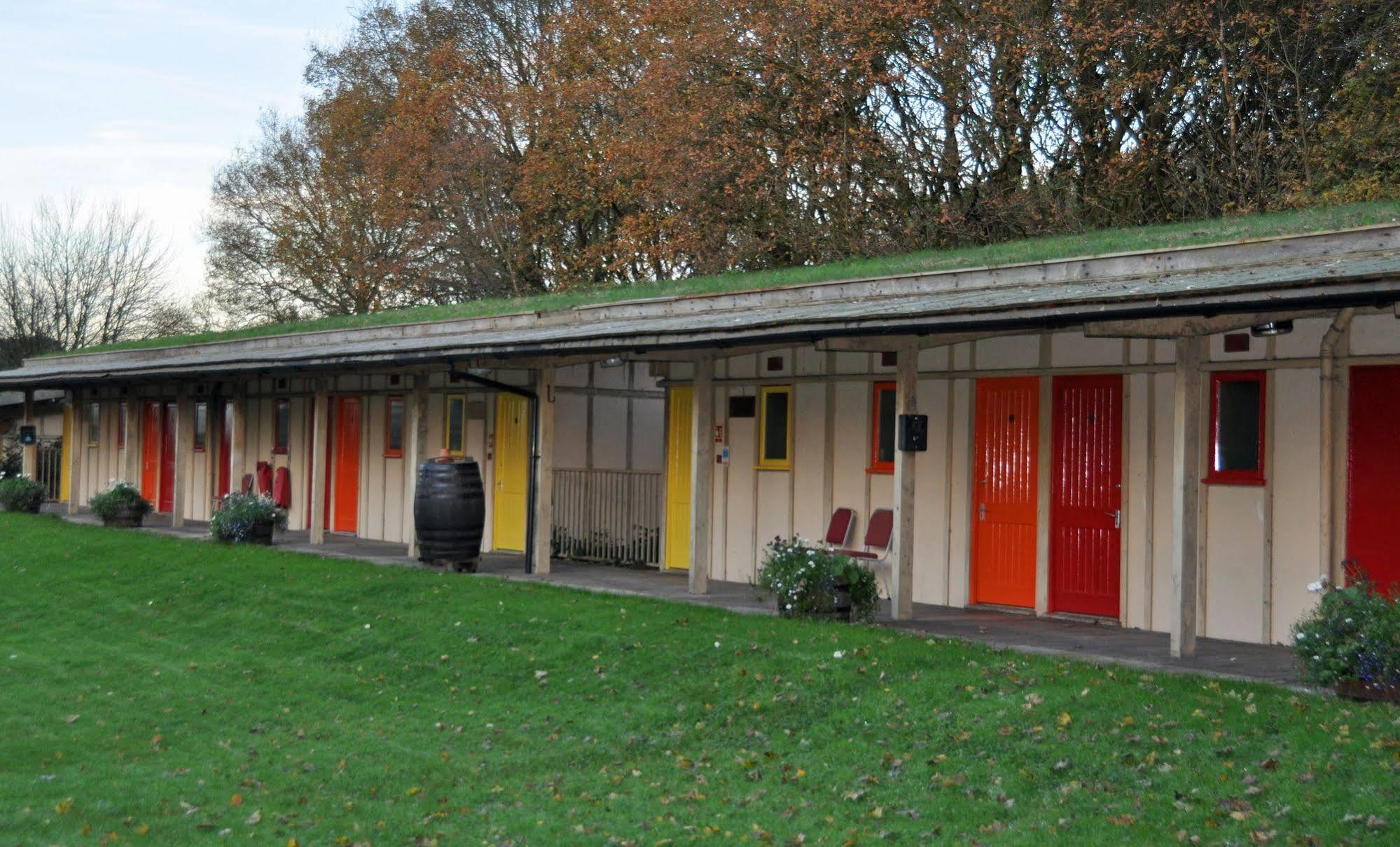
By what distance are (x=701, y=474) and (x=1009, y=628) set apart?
3561mm

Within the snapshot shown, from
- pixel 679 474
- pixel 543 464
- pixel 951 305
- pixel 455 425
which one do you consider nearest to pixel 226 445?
pixel 455 425

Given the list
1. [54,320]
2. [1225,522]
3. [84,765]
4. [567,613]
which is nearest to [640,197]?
[567,613]

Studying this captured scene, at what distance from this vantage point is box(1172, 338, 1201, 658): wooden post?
9.57 m

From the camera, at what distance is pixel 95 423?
2836 cm

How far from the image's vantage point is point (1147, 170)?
71.5ft

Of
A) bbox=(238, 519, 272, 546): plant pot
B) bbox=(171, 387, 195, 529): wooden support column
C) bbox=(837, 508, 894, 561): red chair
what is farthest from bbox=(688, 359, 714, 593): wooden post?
bbox=(171, 387, 195, 529): wooden support column

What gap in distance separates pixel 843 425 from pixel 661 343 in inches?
90.1

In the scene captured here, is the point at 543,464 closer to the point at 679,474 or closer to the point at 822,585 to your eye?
the point at 679,474

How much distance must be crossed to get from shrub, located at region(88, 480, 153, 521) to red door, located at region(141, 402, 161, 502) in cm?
390

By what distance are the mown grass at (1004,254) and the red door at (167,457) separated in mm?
6141

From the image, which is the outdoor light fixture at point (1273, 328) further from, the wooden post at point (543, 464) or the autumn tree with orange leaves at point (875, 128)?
the autumn tree with orange leaves at point (875, 128)

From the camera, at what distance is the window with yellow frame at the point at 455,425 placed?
1903cm

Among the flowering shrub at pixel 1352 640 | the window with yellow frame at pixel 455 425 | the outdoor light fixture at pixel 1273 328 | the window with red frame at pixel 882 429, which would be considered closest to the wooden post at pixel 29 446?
the window with yellow frame at pixel 455 425

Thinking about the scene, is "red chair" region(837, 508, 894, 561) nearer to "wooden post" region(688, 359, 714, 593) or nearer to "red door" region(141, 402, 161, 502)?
"wooden post" region(688, 359, 714, 593)
